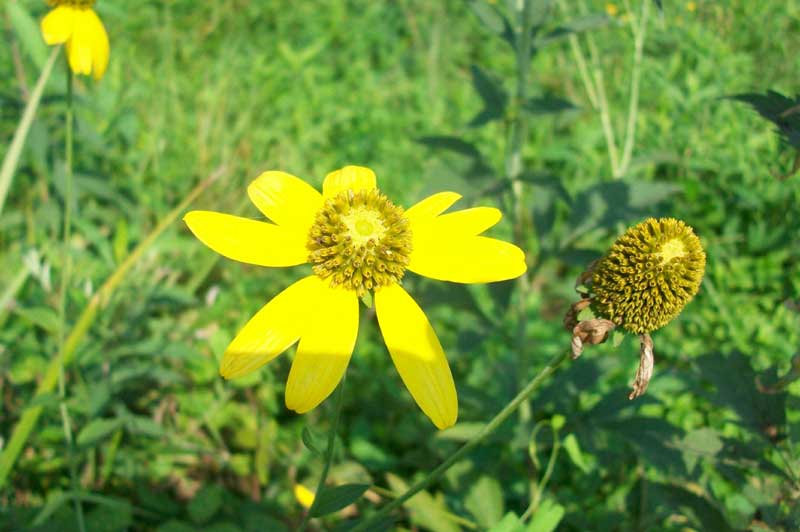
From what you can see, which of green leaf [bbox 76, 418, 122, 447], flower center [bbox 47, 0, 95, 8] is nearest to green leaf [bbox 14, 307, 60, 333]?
green leaf [bbox 76, 418, 122, 447]

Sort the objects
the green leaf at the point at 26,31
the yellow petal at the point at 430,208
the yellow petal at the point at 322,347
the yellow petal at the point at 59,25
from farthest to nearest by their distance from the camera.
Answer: the green leaf at the point at 26,31 < the yellow petal at the point at 59,25 < the yellow petal at the point at 430,208 < the yellow petal at the point at 322,347

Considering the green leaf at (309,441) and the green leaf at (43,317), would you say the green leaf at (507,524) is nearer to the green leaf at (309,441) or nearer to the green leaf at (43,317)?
the green leaf at (309,441)

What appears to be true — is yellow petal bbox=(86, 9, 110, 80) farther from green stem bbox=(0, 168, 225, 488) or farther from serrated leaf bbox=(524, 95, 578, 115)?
serrated leaf bbox=(524, 95, 578, 115)

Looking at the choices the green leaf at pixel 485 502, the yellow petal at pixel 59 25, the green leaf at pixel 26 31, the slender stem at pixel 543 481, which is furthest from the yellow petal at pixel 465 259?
the green leaf at pixel 26 31

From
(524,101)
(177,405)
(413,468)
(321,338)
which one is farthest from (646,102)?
(321,338)

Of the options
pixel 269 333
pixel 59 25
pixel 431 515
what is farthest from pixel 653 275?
pixel 59 25

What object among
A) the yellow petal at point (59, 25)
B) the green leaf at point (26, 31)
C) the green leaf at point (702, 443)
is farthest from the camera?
the green leaf at point (26, 31)

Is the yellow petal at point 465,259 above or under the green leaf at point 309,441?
above
